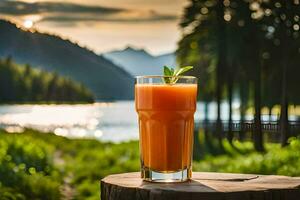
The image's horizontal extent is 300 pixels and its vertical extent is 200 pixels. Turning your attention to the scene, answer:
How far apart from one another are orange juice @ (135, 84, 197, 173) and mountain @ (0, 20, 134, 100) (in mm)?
2401

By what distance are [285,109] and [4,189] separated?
1.62 metres

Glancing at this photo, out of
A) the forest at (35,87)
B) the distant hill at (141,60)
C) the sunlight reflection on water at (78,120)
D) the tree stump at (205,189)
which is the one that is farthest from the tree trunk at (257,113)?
the tree stump at (205,189)

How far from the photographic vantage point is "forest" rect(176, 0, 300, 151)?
4297 mm

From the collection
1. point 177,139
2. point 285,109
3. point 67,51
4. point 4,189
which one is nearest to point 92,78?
point 67,51

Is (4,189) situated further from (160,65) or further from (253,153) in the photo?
(253,153)

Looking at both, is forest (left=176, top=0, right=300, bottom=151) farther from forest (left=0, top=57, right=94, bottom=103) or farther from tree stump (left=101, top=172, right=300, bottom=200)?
tree stump (left=101, top=172, right=300, bottom=200)

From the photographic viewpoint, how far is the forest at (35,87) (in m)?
4.35

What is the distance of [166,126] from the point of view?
1916mm

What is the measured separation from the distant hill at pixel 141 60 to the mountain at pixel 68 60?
0.17 ft

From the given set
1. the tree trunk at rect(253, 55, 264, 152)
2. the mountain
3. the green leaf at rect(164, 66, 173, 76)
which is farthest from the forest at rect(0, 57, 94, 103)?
the green leaf at rect(164, 66, 173, 76)

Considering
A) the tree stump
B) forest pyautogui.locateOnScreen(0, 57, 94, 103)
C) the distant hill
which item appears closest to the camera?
the tree stump

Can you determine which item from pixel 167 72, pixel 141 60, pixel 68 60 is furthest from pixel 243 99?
pixel 167 72

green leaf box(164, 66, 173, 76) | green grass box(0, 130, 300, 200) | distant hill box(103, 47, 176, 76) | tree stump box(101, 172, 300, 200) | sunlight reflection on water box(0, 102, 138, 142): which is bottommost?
green grass box(0, 130, 300, 200)

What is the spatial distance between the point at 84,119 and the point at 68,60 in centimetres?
35
